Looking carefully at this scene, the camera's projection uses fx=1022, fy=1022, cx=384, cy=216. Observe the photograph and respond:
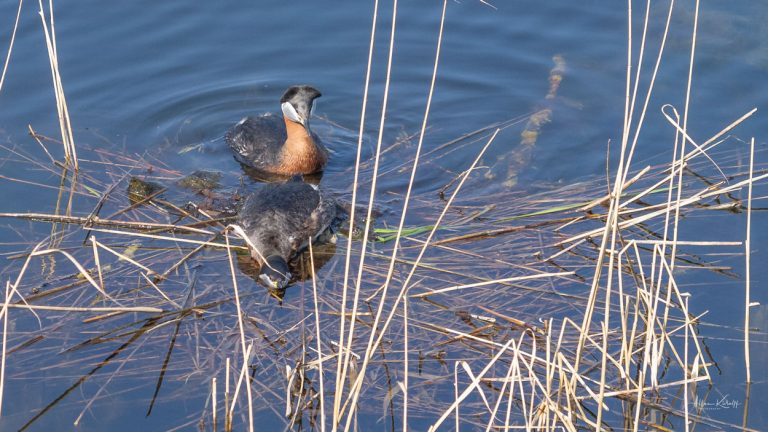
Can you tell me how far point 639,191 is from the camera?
7445 mm

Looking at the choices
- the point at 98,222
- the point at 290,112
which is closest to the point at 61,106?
the point at 98,222

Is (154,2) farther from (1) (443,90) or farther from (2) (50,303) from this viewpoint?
(2) (50,303)

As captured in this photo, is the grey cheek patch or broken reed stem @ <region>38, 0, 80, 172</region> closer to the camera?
broken reed stem @ <region>38, 0, 80, 172</region>

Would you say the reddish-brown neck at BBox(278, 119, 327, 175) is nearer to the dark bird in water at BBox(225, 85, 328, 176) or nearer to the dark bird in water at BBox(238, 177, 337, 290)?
the dark bird in water at BBox(225, 85, 328, 176)

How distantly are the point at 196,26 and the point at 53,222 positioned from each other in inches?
136

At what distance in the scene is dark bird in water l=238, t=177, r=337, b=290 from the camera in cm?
683

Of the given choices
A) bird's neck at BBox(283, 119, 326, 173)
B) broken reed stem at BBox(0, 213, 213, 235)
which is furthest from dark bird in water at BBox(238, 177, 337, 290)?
bird's neck at BBox(283, 119, 326, 173)

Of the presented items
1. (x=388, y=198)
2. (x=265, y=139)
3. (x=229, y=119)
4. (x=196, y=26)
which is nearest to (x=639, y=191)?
(x=388, y=198)

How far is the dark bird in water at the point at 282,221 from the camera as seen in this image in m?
6.83

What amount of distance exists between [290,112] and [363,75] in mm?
1413

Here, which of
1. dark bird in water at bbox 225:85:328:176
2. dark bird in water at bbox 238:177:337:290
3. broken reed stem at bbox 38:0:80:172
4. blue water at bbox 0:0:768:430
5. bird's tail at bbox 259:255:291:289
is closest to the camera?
bird's tail at bbox 259:255:291:289

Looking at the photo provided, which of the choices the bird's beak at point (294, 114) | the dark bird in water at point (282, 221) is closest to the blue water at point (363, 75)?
the bird's beak at point (294, 114)

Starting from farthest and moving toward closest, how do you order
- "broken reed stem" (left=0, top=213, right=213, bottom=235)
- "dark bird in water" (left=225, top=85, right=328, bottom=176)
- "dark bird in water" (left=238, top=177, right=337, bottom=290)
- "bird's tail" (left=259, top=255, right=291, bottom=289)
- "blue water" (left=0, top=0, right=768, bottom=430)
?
"blue water" (left=0, top=0, right=768, bottom=430)
"dark bird in water" (left=225, top=85, right=328, bottom=176)
"broken reed stem" (left=0, top=213, right=213, bottom=235)
"dark bird in water" (left=238, top=177, right=337, bottom=290)
"bird's tail" (left=259, top=255, right=291, bottom=289)

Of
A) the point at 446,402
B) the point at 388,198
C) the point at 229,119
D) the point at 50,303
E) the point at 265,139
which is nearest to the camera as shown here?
the point at 446,402
